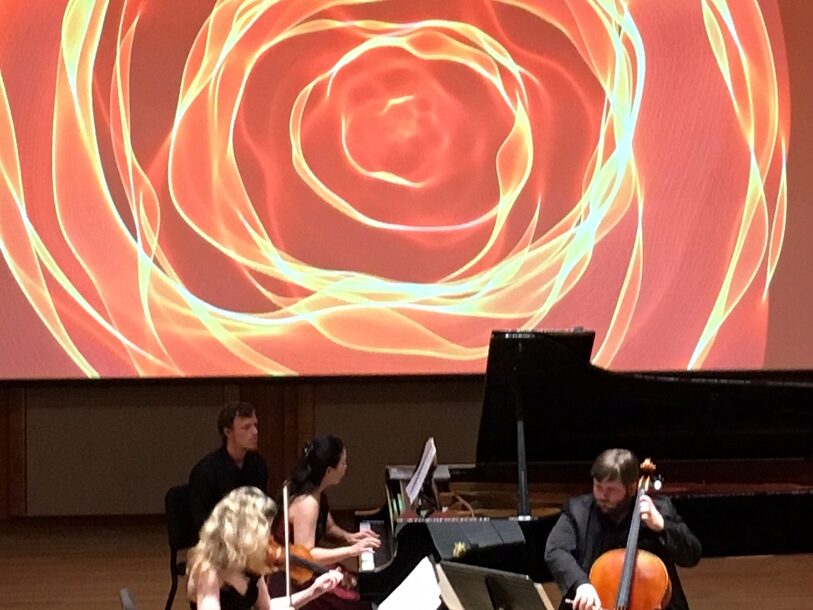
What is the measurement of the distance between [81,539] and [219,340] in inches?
71.9

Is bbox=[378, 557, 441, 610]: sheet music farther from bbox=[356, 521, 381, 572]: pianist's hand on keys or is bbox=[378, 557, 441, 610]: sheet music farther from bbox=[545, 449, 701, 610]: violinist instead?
bbox=[356, 521, 381, 572]: pianist's hand on keys

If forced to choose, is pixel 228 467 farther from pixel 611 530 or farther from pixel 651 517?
pixel 651 517

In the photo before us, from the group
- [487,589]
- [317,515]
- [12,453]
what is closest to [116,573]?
[12,453]

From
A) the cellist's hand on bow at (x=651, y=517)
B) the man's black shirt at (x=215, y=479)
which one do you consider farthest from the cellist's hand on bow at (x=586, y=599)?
the man's black shirt at (x=215, y=479)

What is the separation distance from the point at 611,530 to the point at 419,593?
0.78m

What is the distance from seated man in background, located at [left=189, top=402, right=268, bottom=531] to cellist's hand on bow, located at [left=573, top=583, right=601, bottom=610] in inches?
67.3

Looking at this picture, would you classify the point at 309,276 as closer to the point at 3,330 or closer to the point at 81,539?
the point at 3,330

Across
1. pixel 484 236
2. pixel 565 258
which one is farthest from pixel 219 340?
pixel 565 258

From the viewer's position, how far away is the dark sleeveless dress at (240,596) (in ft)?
10.4

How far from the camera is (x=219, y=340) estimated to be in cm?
544

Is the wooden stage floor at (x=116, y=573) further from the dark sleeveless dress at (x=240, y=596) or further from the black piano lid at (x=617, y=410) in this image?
the dark sleeveless dress at (x=240, y=596)

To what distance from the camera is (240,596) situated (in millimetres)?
3195

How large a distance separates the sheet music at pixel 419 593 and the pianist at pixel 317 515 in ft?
2.59

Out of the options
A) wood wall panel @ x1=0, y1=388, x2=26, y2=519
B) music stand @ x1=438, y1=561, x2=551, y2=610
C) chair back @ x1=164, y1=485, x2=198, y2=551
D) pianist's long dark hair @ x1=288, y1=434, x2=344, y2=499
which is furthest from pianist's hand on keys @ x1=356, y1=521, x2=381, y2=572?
wood wall panel @ x1=0, y1=388, x2=26, y2=519
